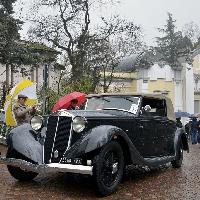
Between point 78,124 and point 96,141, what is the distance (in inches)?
18.4

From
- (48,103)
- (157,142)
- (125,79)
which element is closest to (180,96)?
(125,79)

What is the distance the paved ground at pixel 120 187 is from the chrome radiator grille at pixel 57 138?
1.97 feet

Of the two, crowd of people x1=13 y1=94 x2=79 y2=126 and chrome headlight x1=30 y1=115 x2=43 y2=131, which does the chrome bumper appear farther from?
crowd of people x1=13 y1=94 x2=79 y2=126

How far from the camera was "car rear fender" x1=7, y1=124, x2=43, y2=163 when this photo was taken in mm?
6574

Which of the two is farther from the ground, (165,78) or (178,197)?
(165,78)

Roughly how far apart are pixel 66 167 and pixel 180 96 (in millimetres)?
41010

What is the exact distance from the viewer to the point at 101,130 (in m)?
6.44

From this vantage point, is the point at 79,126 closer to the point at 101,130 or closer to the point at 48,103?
the point at 101,130

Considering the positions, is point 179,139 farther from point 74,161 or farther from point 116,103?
point 74,161

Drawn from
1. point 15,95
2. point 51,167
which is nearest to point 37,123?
point 51,167

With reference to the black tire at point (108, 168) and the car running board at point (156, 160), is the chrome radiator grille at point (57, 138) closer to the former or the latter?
the black tire at point (108, 168)

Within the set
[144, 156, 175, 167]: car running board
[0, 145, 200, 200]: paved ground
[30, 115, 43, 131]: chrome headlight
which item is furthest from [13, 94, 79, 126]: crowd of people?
[144, 156, 175, 167]: car running board

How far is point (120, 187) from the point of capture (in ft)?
22.7

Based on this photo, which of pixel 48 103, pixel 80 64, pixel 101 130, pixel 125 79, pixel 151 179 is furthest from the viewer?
pixel 125 79
